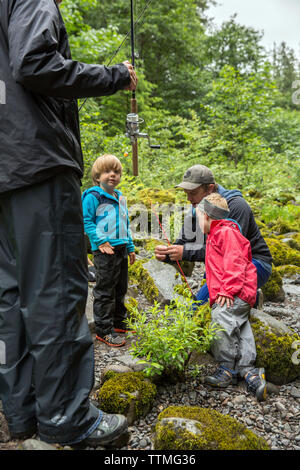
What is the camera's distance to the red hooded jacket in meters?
2.81

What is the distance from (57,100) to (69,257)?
2.74 ft

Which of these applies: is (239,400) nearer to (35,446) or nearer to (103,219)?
(35,446)

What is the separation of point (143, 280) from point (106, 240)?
1.45 m

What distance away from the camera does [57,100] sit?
1.82 metres

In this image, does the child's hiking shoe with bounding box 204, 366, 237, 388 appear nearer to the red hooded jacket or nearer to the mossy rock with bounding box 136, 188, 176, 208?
the red hooded jacket

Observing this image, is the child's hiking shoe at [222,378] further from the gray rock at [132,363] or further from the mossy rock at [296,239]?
the mossy rock at [296,239]

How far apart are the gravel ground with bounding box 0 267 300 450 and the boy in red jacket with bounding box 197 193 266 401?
0.30 ft

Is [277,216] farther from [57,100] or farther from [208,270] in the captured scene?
[57,100]

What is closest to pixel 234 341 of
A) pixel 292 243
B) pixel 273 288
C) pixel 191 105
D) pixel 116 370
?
pixel 116 370

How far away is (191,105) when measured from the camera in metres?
20.7

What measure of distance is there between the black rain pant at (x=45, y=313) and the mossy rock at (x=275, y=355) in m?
1.54

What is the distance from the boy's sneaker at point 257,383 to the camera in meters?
2.49

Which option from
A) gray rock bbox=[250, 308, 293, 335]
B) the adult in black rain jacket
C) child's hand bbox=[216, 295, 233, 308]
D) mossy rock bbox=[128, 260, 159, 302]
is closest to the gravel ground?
the adult in black rain jacket

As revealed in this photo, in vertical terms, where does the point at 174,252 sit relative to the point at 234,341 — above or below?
above
